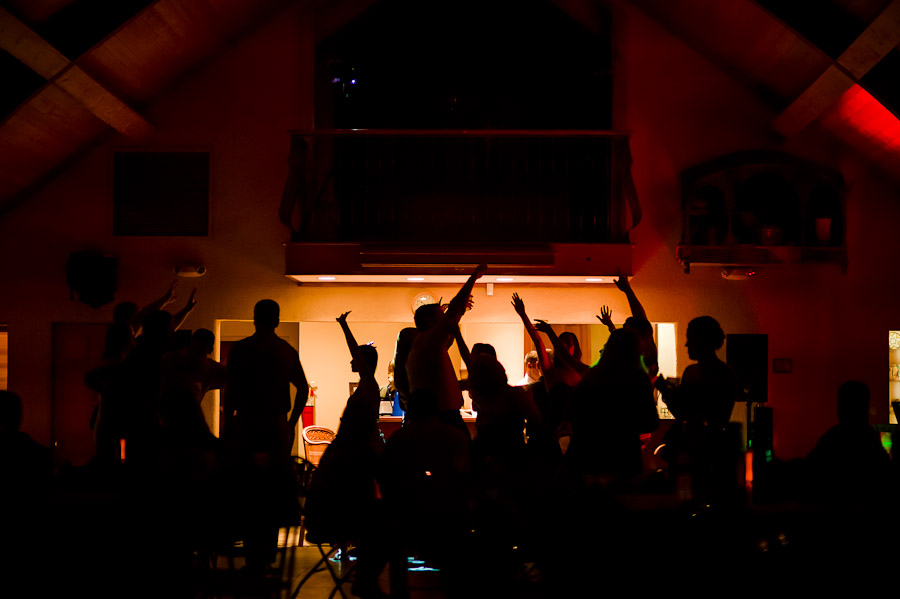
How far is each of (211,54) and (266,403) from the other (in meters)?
5.15

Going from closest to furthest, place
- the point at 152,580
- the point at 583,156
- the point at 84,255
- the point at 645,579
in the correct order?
the point at 645,579, the point at 152,580, the point at 84,255, the point at 583,156

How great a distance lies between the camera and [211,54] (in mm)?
8422

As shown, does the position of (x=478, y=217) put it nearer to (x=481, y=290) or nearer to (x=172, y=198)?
(x=481, y=290)

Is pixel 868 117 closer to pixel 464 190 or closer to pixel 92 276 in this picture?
pixel 464 190

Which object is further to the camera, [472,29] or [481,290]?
[472,29]

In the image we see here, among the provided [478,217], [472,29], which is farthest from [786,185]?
[472,29]

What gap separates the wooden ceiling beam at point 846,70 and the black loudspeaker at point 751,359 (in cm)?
220

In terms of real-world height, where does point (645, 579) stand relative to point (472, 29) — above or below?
below

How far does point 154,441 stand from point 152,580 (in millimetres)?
787

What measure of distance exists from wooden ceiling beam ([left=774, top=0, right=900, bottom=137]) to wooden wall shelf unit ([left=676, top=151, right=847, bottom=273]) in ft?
1.42

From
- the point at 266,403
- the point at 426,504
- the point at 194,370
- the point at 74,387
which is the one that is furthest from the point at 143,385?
the point at 74,387

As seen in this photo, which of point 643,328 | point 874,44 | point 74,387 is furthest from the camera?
point 74,387

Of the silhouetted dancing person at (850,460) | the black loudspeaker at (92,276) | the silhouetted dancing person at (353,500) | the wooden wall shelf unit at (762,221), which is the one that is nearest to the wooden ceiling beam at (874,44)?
the wooden wall shelf unit at (762,221)

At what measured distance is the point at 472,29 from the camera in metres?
9.48
